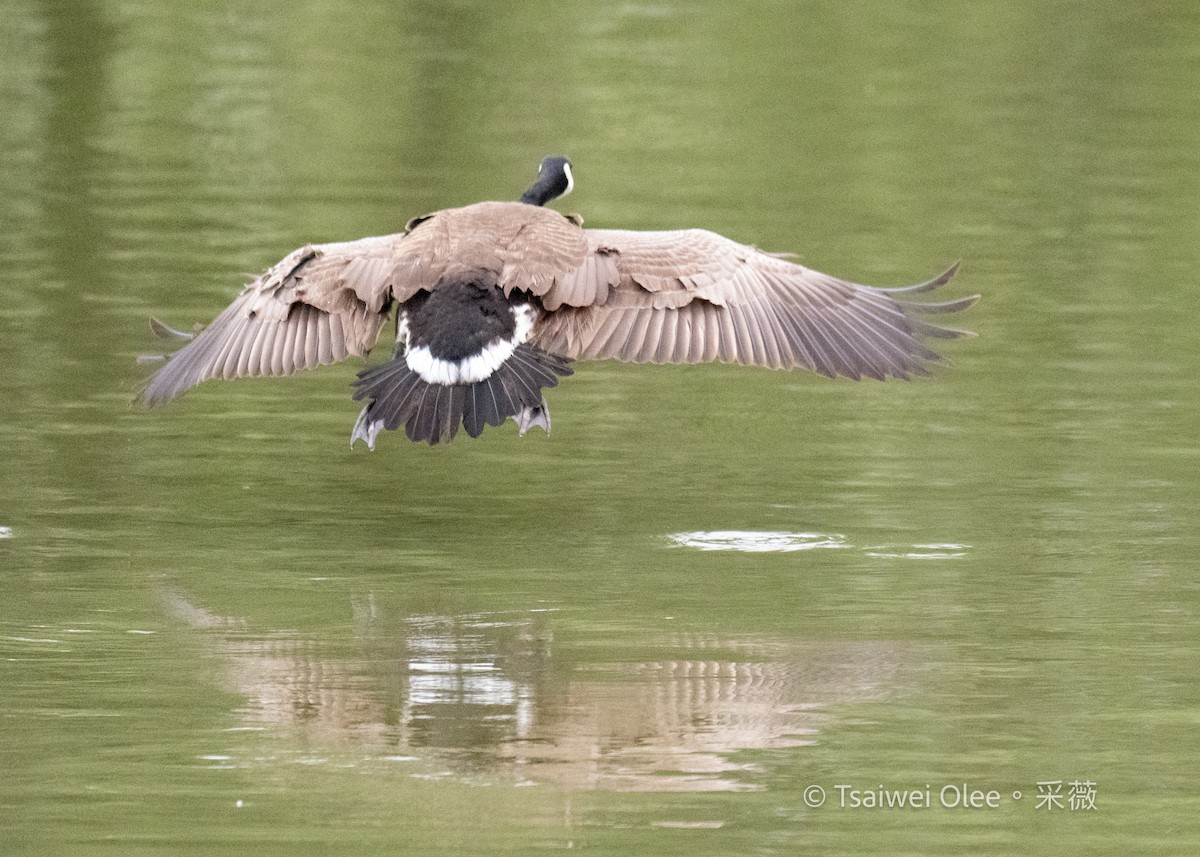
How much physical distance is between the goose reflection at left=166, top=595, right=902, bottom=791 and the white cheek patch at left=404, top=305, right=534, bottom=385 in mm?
941

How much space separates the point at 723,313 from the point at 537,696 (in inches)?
95.5

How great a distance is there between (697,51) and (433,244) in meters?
15.0

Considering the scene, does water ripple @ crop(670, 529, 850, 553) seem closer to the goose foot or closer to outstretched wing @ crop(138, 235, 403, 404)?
the goose foot

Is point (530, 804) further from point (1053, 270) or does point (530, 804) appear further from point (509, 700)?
point (1053, 270)

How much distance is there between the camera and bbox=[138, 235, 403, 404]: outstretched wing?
919 cm

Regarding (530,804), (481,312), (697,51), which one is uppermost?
(697,51)

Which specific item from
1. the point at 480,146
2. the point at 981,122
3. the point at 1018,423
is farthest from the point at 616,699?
the point at 981,122

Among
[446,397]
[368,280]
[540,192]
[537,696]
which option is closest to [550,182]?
[540,192]

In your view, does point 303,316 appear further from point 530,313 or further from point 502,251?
point 530,313

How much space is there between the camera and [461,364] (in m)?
8.70

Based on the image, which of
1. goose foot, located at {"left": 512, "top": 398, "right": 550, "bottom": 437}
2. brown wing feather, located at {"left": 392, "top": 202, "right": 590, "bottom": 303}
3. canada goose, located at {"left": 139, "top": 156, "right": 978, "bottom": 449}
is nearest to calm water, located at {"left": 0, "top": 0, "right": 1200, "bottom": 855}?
goose foot, located at {"left": 512, "top": 398, "right": 550, "bottom": 437}

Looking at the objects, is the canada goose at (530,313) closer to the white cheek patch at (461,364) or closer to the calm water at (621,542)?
the white cheek patch at (461,364)

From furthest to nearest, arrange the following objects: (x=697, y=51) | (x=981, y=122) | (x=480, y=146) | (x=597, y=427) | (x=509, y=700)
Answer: (x=697, y=51) → (x=981, y=122) → (x=480, y=146) → (x=597, y=427) → (x=509, y=700)

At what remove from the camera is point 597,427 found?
36.2 ft
